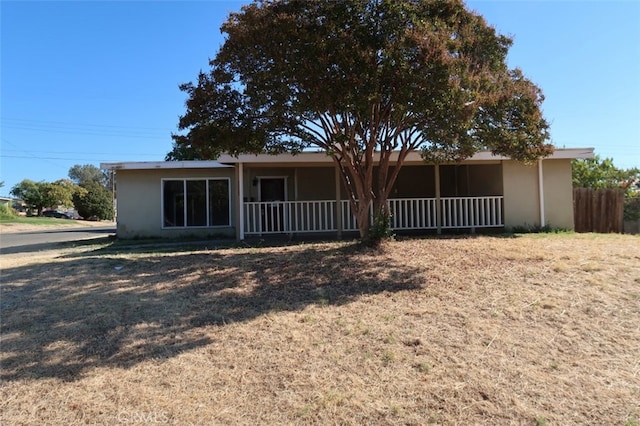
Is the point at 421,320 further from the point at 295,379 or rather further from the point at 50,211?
the point at 50,211

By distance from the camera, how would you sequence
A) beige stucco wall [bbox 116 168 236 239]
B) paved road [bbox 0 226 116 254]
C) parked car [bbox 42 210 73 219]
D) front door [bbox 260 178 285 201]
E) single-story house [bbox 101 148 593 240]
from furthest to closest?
parked car [bbox 42 210 73 219], front door [bbox 260 178 285 201], beige stucco wall [bbox 116 168 236 239], paved road [bbox 0 226 116 254], single-story house [bbox 101 148 593 240]

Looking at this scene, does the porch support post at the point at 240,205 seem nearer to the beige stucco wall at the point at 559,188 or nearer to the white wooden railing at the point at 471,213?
the white wooden railing at the point at 471,213

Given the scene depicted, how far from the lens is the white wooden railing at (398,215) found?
43.4 feet

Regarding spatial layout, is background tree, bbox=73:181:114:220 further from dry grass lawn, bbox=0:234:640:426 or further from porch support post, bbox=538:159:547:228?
porch support post, bbox=538:159:547:228

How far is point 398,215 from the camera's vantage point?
1348 centimetres

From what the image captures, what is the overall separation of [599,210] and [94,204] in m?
43.1

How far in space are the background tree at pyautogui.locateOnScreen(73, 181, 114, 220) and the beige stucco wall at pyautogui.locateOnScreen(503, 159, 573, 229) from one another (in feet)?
137

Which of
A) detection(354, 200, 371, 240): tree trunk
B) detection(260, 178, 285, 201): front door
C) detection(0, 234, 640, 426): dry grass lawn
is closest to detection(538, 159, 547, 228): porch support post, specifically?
detection(0, 234, 640, 426): dry grass lawn

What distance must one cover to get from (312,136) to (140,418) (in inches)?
261

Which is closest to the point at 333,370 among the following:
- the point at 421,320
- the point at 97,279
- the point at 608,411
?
the point at 421,320

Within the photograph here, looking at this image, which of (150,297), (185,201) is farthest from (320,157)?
(150,297)

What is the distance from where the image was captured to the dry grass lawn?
141 inches

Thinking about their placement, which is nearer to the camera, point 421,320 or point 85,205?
point 421,320

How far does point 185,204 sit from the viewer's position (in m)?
15.8
